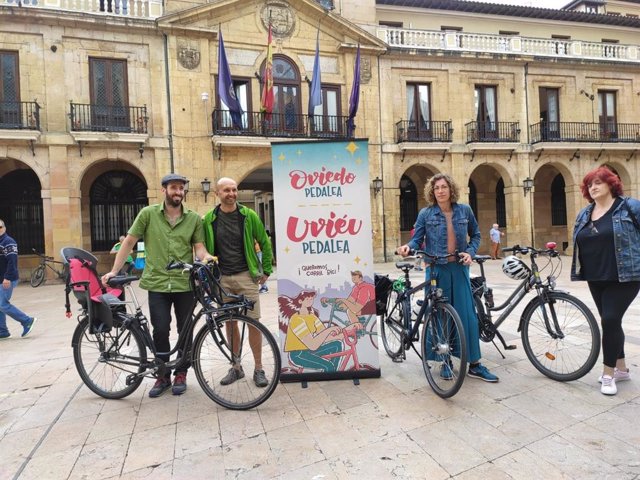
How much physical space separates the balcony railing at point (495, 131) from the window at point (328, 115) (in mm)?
5939

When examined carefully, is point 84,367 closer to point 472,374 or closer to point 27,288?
point 472,374

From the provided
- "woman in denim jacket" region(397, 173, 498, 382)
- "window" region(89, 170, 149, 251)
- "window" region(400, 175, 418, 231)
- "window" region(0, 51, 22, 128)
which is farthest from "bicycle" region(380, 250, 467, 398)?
"window" region(400, 175, 418, 231)

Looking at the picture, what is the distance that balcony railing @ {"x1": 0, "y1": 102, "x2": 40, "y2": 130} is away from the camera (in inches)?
573

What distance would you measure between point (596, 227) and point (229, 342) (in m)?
3.15

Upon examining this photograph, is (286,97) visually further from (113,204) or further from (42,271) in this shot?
(42,271)

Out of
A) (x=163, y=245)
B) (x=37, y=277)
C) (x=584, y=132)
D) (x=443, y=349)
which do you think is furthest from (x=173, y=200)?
(x=584, y=132)

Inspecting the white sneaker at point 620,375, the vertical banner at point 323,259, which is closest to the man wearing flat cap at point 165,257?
the vertical banner at point 323,259

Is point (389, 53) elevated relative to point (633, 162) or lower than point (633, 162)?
elevated

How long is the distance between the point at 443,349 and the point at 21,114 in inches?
638

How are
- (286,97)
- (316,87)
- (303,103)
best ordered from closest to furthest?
1. (316,87)
2. (286,97)
3. (303,103)

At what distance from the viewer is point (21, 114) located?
14586mm

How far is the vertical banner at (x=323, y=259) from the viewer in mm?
3971

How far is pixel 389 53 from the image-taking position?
18703 mm

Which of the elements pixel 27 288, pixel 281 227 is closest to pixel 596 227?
pixel 281 227
